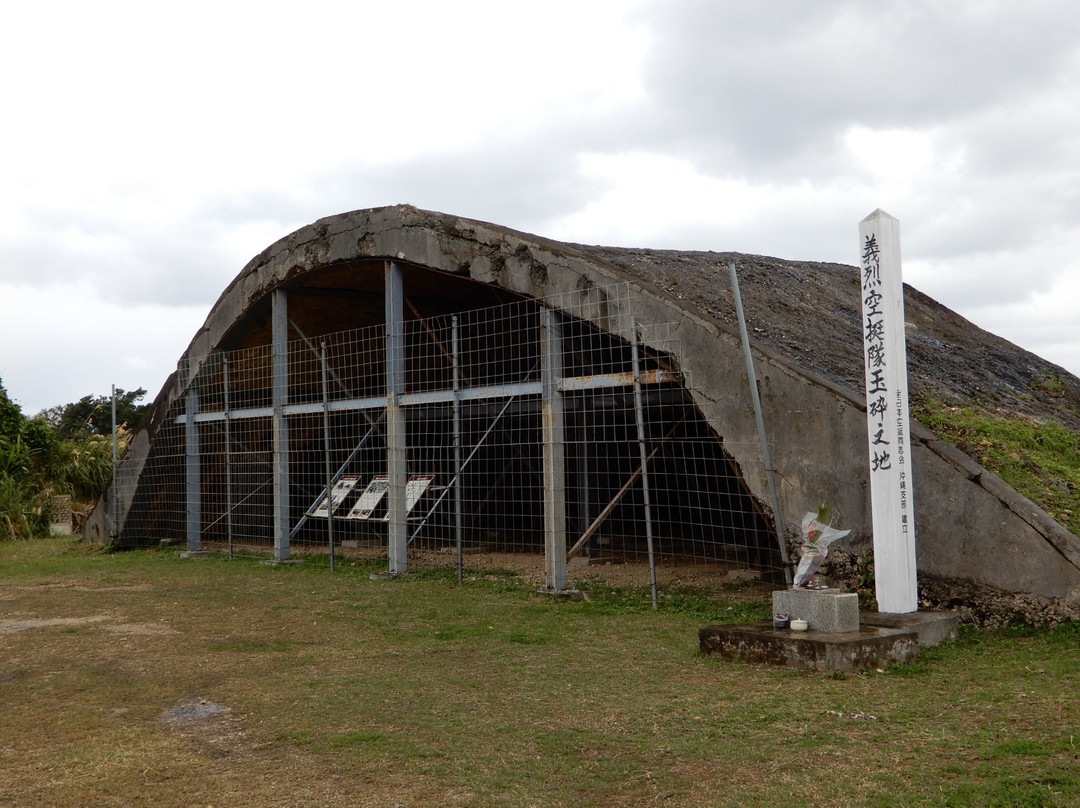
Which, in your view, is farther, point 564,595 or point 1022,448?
point 564,595

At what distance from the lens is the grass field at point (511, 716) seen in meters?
3.88

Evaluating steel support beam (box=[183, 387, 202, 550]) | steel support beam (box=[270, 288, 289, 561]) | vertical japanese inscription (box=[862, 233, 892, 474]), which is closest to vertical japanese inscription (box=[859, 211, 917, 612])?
vertical japanese inscription (box=[862, 233, 892, 474])

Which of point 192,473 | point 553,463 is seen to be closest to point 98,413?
point 192,473

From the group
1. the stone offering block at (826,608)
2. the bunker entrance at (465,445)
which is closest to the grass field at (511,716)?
the stone offering block at (826,608)

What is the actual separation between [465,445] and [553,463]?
4.22 metres

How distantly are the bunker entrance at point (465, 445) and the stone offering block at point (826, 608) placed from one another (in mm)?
2348

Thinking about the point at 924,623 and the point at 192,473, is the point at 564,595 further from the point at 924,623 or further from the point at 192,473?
the point at 192,473

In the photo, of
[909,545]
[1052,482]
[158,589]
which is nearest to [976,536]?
[909,545]

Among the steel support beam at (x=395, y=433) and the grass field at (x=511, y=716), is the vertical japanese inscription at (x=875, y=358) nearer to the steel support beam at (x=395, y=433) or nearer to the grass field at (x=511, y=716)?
the grass field at (x=511, y=716)

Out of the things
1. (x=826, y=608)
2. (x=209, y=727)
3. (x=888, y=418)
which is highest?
(x=888, y=418)

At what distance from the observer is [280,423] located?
12766 mm

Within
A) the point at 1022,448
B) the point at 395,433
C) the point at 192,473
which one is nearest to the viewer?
the point at 1022,448

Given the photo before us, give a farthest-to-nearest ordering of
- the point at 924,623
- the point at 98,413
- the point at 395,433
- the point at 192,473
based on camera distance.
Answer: the point at 98,413 → the point at 192,473 → the point at 395,433 → the point at 924,623

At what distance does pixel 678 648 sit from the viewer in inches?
259
